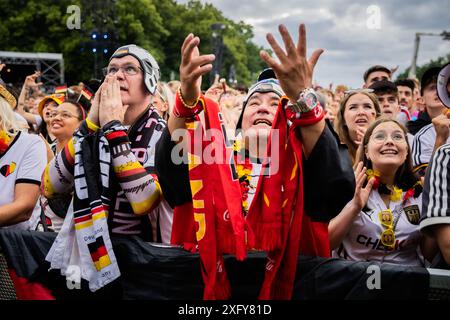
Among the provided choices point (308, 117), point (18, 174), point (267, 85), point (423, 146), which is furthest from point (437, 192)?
point (18, 174)

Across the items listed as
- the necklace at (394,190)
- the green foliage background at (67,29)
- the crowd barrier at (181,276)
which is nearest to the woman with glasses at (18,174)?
the crowd barrier at (181,276)

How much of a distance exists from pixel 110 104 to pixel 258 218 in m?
0.98

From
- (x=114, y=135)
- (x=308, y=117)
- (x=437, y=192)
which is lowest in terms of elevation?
(x=437, y=192)

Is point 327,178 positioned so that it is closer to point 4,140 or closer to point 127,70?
point 127,70

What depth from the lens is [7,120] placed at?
10.3ft

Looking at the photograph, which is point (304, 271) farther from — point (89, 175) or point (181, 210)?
point (89, 175)

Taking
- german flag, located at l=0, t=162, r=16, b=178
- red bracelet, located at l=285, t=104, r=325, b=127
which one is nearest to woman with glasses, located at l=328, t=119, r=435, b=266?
red bracelet, located at l=285, t=104, r=325, b=127

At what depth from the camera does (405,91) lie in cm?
680

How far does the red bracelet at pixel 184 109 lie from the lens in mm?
2088

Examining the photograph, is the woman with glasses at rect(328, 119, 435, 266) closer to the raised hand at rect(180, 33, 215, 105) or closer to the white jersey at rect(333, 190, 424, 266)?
the white jersey at rect(333, 190, 424, 266)
